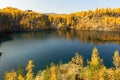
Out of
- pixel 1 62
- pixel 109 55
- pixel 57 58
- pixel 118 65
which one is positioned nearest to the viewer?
pixel 118 65

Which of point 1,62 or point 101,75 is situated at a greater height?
point 101,75

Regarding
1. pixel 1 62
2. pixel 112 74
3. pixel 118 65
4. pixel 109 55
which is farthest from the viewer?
pixel 109 55

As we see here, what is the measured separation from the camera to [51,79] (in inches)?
2872

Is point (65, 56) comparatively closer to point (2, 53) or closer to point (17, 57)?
point (17, 57)

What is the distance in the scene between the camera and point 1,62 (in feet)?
397

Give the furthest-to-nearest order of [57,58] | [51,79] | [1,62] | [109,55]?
[109,55] < [57,58] < [1,62] < [51,79]

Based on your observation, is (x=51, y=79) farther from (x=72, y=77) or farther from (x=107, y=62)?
(x=107, y=62)

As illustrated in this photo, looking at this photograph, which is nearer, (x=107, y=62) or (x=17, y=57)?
(x=107, y=62)

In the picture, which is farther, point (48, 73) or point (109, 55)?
point (109, 55)

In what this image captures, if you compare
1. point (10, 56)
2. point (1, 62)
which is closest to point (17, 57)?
point (10, 56)

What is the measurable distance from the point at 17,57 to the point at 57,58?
2465 centimetres

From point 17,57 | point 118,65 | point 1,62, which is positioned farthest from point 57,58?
point 118,65

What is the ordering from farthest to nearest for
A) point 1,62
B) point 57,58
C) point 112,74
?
point 57,58 < point 1,62 < point 112,74

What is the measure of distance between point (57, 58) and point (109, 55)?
34799mm
